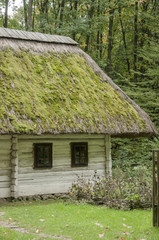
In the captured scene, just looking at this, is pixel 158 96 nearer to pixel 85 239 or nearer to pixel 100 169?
pixel 100 169

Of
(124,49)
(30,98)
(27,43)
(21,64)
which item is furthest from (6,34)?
(124,49)

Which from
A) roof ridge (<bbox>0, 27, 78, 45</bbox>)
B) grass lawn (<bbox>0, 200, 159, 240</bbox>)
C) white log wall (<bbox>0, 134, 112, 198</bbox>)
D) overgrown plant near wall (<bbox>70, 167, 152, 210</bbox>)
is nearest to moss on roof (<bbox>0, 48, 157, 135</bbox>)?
roof ridge (<bbox>0, 27, 78, 45</bbox>)

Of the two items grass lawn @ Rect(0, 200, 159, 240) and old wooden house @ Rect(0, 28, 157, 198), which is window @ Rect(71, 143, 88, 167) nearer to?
old wooden house @ Rect(0, 28, 157, 198)

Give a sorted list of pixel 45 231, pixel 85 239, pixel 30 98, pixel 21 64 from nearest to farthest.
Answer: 1. pixel 85 239
2. pixel 45 231
3. pixel 30 98
4. pixel 21 64

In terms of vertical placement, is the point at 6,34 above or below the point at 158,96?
above

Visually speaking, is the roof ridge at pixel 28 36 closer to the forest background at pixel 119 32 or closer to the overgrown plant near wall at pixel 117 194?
the forest background at pixel 119 32

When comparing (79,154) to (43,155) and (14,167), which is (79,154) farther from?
(14,167)

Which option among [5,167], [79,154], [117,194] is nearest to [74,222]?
[117,194]

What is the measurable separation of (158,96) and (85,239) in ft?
41.9

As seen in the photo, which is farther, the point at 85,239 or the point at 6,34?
the point at 6,34

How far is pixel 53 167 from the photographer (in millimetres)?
12875

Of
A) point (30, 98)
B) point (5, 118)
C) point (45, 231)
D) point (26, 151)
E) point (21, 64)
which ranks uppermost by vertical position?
point (21, 64)

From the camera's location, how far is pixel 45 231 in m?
7.67

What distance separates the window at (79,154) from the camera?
43.9 feet
